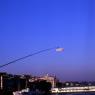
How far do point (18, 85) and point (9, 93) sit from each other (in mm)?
25901

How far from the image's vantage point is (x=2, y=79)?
15112cm

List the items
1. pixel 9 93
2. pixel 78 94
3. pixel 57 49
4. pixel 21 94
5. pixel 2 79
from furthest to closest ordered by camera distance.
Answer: pixel 78 94, pixel 2 79, pixel 9 93, pixel 21 94, pixel 57 49

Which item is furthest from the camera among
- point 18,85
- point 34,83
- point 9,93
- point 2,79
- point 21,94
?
point 34,83

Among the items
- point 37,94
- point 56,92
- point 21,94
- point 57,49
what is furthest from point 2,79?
point 57,49

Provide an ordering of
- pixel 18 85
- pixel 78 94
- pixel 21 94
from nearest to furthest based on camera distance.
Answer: pixel 21 94 < pixel 18 85 < pixel 78 94

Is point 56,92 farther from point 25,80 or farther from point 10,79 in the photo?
point 10,79

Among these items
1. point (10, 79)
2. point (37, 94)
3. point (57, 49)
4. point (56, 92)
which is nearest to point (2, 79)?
point (10, 79)

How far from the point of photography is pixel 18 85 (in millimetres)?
162875

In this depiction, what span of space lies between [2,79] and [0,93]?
78.3 feet

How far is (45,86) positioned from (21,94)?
49744mm

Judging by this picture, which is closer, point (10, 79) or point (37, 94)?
point (37, 94)

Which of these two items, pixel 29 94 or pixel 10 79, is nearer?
pixel 29 94

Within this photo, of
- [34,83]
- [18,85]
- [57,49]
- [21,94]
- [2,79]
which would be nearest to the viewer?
[57,49]

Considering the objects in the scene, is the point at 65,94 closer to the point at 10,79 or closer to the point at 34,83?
the point at 34,83
